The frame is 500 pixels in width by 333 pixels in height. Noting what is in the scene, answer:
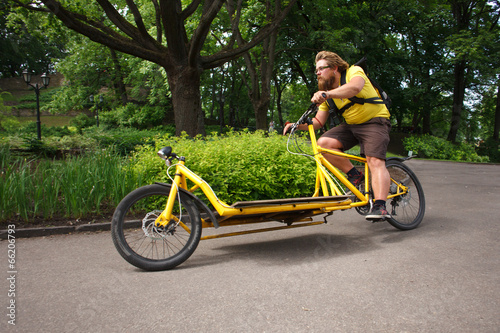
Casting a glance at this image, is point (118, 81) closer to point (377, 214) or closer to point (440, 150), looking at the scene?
point (440, 150)

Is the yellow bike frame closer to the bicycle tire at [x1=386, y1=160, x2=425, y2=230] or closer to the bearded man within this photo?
the bearded man

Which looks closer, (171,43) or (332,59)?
(332,59)

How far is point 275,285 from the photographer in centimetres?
299

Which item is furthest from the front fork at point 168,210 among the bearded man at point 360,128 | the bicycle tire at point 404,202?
the bicycle tire at point 404,202

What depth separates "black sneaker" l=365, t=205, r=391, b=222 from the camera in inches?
160

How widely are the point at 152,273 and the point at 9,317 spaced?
3.54ft

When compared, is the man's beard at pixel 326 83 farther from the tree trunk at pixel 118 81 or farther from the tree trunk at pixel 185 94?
the tree trunk at pixel 118 81

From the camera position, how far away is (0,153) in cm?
553

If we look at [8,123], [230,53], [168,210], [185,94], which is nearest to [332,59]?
[168,210]

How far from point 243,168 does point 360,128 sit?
192 cm

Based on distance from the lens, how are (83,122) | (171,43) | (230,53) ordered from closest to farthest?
(171,43)
(230,53)
(83,122)

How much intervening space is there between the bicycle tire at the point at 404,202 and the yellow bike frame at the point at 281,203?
1.66ft

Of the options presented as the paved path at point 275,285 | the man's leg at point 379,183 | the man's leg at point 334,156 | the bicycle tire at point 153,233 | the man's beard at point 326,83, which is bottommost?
the paved path at point 275,285

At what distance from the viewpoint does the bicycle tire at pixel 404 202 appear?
4.69m
